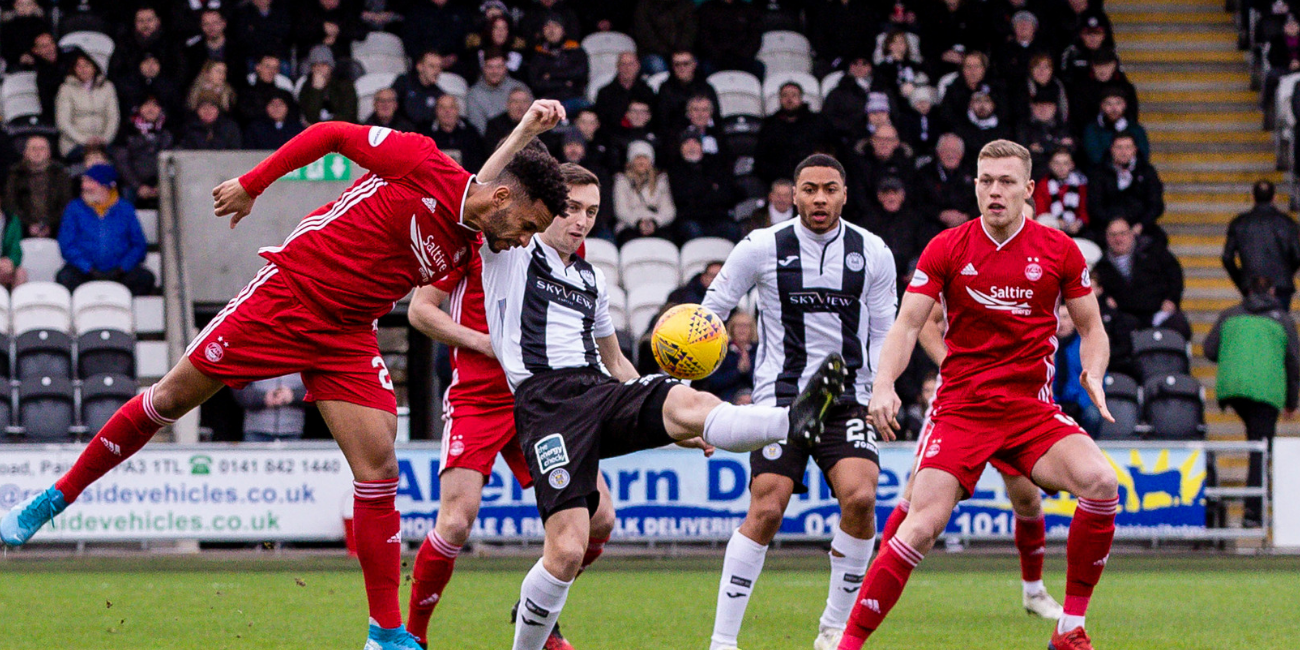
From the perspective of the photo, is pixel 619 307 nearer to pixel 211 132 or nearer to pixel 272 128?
pixel 272 128

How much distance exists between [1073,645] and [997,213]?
6.34ft

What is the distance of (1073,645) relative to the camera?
725 cm

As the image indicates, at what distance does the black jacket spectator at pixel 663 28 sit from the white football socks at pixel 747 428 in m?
13.5

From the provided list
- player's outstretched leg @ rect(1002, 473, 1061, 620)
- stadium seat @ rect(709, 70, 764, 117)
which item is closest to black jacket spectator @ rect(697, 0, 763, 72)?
stadium seat @ rect(709, 70, 764, 117)

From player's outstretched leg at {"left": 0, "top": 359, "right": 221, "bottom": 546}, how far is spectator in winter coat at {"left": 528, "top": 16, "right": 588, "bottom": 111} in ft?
36.4

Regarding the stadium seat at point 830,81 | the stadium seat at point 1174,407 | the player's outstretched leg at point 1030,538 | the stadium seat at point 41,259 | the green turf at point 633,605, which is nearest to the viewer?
the green turf at point 633,605

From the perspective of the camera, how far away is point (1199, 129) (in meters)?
20.5

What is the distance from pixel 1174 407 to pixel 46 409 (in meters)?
10.1

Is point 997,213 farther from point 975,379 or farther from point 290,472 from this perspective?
point 290,472

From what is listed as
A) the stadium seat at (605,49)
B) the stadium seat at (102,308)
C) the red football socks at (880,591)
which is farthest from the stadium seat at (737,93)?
the red football socks at (880,591)

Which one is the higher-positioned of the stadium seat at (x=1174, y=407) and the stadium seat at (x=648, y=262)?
the stadium seat at (x=648, y=262)

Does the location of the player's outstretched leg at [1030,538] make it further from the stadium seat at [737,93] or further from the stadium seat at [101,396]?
the stadium seat at [737,93]

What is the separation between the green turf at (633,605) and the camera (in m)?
8.21

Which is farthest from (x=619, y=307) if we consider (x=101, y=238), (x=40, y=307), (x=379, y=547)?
(x=379, y=547)
